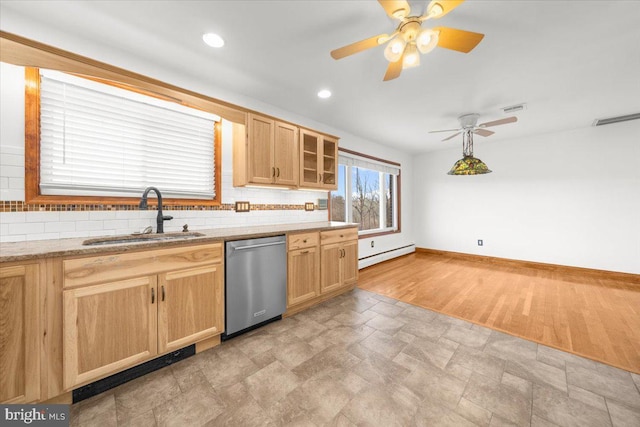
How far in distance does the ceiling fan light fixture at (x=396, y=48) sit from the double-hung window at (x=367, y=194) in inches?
96.7

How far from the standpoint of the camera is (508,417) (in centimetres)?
136

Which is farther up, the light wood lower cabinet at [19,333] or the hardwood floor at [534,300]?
the light wood lower cabinet at [19,333]

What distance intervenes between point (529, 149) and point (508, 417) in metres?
5.01

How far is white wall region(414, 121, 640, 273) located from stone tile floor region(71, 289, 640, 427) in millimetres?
3429

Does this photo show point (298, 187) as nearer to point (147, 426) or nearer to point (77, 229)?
point (77, 229)

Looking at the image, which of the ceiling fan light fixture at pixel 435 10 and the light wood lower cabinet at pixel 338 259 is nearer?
the ceiling fan light fixture at pixel 435 10

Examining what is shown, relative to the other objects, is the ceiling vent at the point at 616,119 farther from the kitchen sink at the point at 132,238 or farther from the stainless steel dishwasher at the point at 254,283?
the kitchen sink at the point at 132,238

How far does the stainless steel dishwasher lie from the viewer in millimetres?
2084

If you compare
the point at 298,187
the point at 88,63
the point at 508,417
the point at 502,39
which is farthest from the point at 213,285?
→ the point at 502,39

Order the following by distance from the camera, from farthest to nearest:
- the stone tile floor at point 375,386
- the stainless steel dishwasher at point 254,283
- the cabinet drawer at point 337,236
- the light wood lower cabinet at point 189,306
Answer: the cabinet drawer at point 337,236
the stainless steel dishwasher at point 254,283
the light wood lower cabinet at point 189,306
the stone tile floor at point 375,386

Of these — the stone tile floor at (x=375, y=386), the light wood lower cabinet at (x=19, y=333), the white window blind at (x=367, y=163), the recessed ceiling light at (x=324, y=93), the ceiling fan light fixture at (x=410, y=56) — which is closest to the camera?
the light wood lower cabinet at (x=19, y=333)

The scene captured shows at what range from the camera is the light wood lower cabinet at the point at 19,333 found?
4.05 feet

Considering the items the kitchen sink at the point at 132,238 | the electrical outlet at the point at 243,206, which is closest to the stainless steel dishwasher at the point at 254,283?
the kitchen sink at the point at 132,238

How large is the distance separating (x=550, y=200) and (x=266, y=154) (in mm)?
5202
